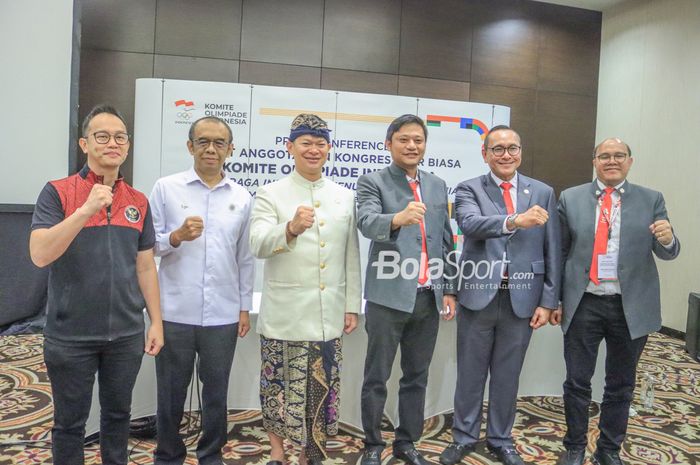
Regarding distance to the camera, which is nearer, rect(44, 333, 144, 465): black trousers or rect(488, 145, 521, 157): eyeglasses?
rect(44, 333, 144, 465): black trousers

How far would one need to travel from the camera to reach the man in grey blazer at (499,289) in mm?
2459

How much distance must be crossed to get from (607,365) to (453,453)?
34.8 inches

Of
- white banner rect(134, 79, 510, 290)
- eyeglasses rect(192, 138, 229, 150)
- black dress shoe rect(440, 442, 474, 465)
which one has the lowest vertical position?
black dress shoe rect(440, 442, 474, 465)

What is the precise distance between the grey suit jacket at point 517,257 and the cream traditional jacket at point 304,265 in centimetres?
67

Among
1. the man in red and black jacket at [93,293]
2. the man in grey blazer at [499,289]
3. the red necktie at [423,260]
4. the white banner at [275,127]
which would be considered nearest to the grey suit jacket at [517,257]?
the man in grey blazer at [499,289]

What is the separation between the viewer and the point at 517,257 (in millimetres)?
2459

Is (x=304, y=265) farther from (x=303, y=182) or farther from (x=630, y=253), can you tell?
(x=630, y=253)

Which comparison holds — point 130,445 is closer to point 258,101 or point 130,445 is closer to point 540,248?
point 540,248

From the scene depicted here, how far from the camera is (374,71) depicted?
6.21 m

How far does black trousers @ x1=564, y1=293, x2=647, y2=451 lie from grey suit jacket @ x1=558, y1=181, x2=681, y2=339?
6 centimetres

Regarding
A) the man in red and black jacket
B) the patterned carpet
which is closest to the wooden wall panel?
the patterned carpet

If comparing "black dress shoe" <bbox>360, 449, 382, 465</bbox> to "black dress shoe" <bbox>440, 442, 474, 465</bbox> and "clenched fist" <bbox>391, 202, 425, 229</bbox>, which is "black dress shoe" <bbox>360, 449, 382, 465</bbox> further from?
"clenched fist" <bbox>391, 202, 425, 229</bbox>

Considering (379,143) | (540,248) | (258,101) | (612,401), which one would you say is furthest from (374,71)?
(612,401)

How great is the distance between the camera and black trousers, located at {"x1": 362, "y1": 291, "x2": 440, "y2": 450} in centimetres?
236
